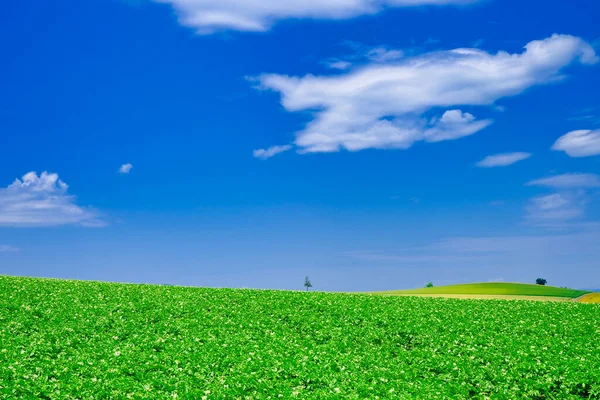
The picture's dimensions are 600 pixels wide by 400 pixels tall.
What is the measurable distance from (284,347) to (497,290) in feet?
202

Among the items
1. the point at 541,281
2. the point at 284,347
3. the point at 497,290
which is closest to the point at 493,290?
the point at 497,290

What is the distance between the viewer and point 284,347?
1072 inches

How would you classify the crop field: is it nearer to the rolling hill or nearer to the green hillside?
the rolling hill

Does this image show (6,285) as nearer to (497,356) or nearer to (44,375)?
(44,375)

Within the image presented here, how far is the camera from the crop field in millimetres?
22062

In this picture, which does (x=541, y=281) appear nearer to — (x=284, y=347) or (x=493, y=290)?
(x=493, y=290)

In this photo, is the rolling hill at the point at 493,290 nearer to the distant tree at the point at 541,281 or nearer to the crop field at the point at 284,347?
the distant tree at the point at 541,281

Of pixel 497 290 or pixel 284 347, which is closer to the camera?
pixel 284 347

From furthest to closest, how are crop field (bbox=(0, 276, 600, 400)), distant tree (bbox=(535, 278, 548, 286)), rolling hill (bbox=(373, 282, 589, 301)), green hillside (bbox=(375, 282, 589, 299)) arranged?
distant tree (bbox=(535, 278, 548, 286)), green hillside (bbox=(375, 282, 589, 299)), rolling hill (bbox=(373, 282, 589, 301)), crop field (bbox=(0, 276, 600, 400))

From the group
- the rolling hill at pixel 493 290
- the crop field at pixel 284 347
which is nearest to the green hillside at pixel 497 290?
the rolling hill at pixel 493 290

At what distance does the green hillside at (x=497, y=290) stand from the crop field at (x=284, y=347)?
3715cm

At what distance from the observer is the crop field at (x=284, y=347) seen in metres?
22.1

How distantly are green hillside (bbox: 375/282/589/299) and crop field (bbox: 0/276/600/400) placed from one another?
37153 millimetres

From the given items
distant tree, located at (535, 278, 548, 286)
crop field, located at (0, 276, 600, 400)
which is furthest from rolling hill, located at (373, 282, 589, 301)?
crop field, located at (0, 276, 600, 400)
